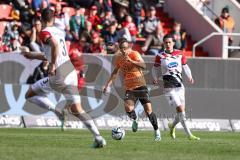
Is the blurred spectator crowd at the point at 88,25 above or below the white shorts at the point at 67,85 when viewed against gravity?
below

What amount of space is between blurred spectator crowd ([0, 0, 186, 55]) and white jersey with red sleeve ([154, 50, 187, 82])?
6.62m

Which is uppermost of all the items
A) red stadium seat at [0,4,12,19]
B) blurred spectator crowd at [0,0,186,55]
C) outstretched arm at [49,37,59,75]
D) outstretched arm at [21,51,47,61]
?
outstretched arm at [49,37,59,75]

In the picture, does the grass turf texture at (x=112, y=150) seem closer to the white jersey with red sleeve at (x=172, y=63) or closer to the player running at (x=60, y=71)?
the player running at (x=60, y=71)

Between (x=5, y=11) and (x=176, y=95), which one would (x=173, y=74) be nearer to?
(x=176, y=95)

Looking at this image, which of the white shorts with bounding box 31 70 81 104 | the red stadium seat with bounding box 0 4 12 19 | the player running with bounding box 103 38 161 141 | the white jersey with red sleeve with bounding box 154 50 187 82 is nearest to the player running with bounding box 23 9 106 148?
the white shorts with bounding box 31 70 81 104

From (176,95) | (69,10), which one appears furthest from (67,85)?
(69,10)

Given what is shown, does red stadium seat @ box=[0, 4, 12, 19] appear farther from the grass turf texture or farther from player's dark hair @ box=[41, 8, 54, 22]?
player's dark hair @ box=[41, 8, 54, 22]

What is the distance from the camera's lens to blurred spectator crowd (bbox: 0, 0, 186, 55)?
2788cm

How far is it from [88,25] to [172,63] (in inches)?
368

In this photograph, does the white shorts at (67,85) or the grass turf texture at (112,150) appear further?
the white shorts at (67,85)

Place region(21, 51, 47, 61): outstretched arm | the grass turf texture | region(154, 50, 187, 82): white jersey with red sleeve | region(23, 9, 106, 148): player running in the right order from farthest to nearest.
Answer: region(154, 50, 187, 82): white jersey with red sleeve < region(21, 51, 47, 61): outstretched arm < region(23, 9, 106, 148): player running < the grass turf texture

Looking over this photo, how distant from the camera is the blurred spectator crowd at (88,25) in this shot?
2788cm

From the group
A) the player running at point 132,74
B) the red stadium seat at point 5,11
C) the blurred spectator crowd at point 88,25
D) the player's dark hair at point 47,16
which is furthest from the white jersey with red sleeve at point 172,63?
the red stadium seat at point 5,11

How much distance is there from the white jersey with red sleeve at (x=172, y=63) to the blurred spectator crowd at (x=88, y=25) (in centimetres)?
662
